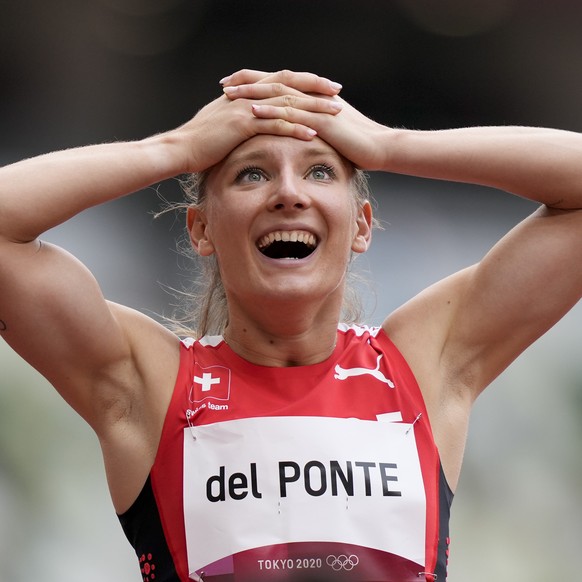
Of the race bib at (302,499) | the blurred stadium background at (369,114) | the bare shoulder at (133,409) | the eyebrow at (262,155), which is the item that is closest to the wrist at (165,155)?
the eyebrow at (262,155)

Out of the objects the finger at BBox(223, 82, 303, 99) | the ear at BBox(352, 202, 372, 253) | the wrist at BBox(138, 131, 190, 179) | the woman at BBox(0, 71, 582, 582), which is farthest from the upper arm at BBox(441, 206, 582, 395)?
the wrist at BBox(138, 131, 190, 179)

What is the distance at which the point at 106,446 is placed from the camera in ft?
8.61

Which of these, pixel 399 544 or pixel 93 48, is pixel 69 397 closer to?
pixel 399 544

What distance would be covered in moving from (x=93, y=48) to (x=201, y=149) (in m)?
3.90

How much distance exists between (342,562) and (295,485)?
20 centimetres

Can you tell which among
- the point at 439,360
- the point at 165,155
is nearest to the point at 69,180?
the point at 165,155

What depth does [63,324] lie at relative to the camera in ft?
8.21

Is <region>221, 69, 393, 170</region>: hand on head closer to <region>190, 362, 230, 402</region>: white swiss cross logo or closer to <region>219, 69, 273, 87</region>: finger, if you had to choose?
<region>219, 69, 273, 87</region>: finger

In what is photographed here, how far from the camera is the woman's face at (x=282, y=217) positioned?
8.58 ft

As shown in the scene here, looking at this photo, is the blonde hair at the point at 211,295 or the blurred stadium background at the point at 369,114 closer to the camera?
the blonde hair at the point at 211,295

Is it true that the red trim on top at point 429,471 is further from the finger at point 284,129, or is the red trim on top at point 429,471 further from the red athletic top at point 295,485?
the finger at point 284,129

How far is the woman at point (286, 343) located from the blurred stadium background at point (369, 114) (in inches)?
99.7

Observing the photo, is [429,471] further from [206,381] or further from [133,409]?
[133,409]

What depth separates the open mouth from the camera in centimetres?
262
